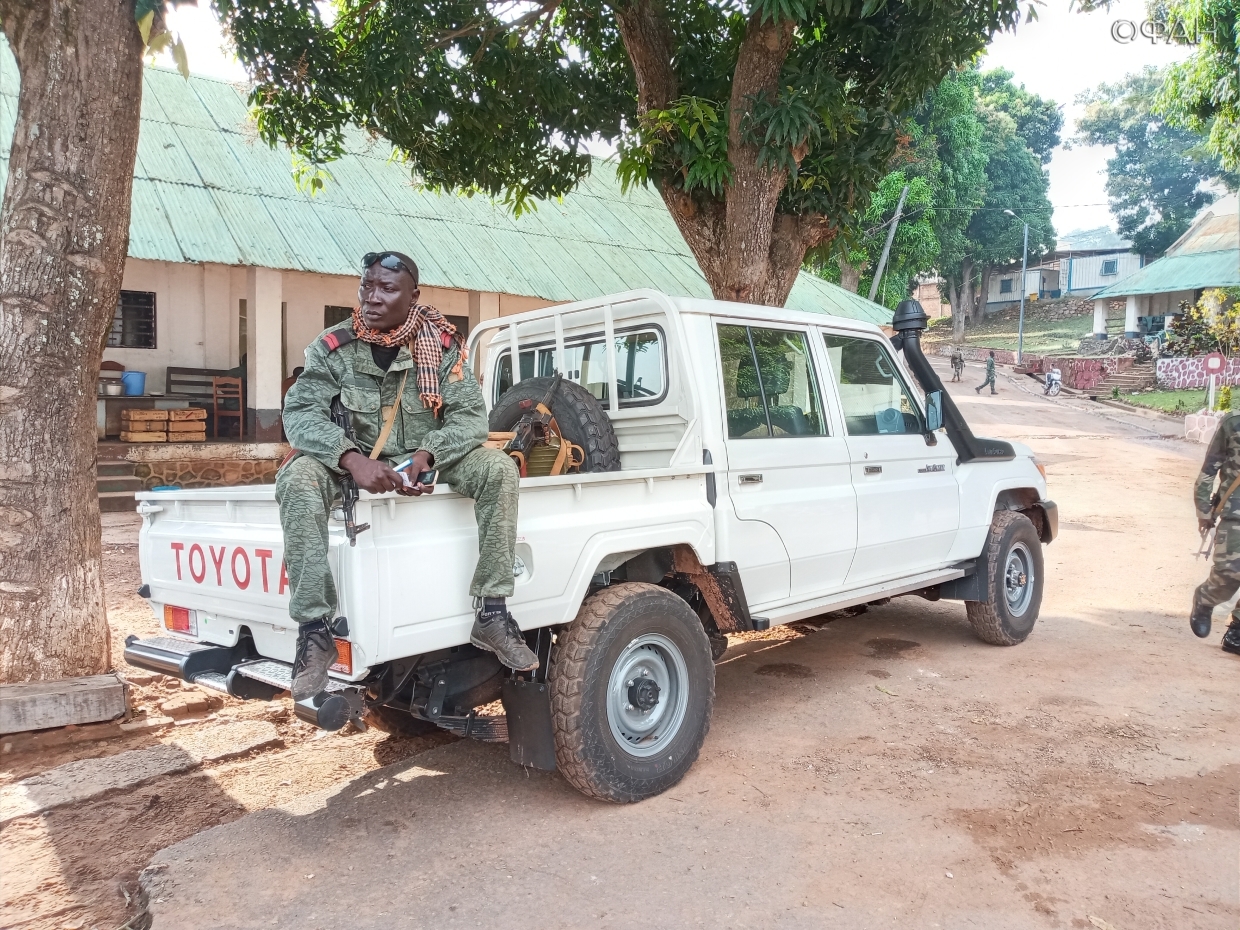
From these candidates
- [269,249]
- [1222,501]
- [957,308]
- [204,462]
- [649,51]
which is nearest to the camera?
[1222,501]

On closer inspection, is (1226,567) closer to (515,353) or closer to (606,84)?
(515,353)

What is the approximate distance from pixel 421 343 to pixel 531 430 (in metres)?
0.71

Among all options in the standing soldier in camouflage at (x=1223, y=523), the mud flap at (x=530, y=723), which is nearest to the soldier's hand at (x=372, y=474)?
the mud flap at (x=530, y=723)

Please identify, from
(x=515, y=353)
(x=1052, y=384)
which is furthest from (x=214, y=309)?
(x=1052, y=384)

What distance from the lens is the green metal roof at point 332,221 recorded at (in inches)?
430

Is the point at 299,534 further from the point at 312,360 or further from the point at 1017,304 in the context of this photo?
the point at 1017,304

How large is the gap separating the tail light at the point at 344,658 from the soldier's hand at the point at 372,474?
473mm

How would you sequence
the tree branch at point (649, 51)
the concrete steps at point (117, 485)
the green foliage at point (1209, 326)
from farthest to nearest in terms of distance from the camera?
A: the green foliage at point (1209, 326) → the concrete steps at point (117, 485) → the tree branch at point (649, 51)

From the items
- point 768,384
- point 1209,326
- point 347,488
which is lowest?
point 347,488

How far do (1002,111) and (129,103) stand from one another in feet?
154

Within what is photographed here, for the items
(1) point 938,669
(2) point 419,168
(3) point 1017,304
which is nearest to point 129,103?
(2) point 419,168

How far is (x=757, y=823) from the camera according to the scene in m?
3.27

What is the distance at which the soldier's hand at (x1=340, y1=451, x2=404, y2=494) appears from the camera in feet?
9.18

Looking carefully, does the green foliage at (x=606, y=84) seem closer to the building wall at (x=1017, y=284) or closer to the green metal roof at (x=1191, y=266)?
the green metal roof at (x=1191, y=266)
